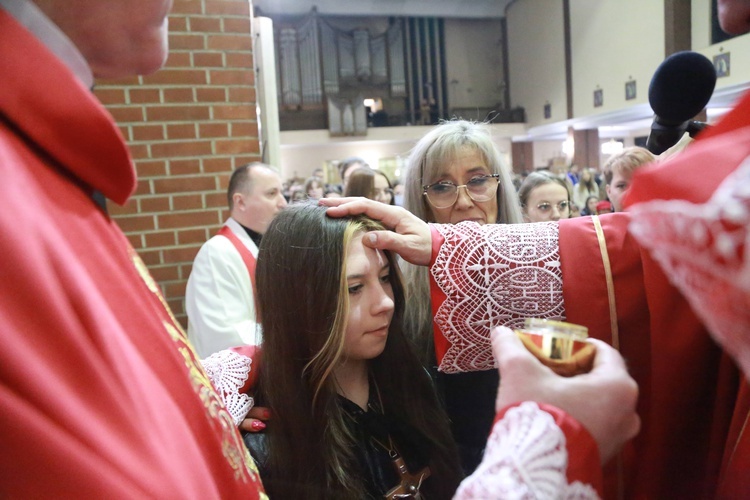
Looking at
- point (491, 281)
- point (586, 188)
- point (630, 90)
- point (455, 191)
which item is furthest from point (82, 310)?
point (630, 90)

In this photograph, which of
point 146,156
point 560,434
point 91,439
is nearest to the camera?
point 91,439

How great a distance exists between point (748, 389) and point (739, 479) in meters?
0.14

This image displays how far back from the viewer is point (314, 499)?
1.20 meters

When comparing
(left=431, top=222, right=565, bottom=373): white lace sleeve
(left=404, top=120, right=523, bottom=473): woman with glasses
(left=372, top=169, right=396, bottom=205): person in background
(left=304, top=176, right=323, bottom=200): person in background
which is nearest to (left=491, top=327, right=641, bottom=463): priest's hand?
(left=431, top=222, right=565, bottom=373): white lace sleeve

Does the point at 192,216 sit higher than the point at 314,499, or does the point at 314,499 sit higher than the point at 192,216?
the point at 192,216

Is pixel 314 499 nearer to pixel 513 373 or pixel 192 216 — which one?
pixel 513 373

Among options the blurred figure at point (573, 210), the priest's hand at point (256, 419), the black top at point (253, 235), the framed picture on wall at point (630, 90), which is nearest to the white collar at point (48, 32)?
the priest's hand at point (256, 419)

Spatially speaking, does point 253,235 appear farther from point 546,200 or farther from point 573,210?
point 573,210

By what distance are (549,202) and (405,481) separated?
7.58ft

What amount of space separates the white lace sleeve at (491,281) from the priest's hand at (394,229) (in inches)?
2.4

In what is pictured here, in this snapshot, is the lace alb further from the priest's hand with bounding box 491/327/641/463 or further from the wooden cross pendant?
the wooden cross pendant

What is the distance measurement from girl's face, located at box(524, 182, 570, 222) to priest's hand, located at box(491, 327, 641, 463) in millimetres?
2682

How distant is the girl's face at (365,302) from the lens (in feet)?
4.33

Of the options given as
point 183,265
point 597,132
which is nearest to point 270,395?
point 183,265
